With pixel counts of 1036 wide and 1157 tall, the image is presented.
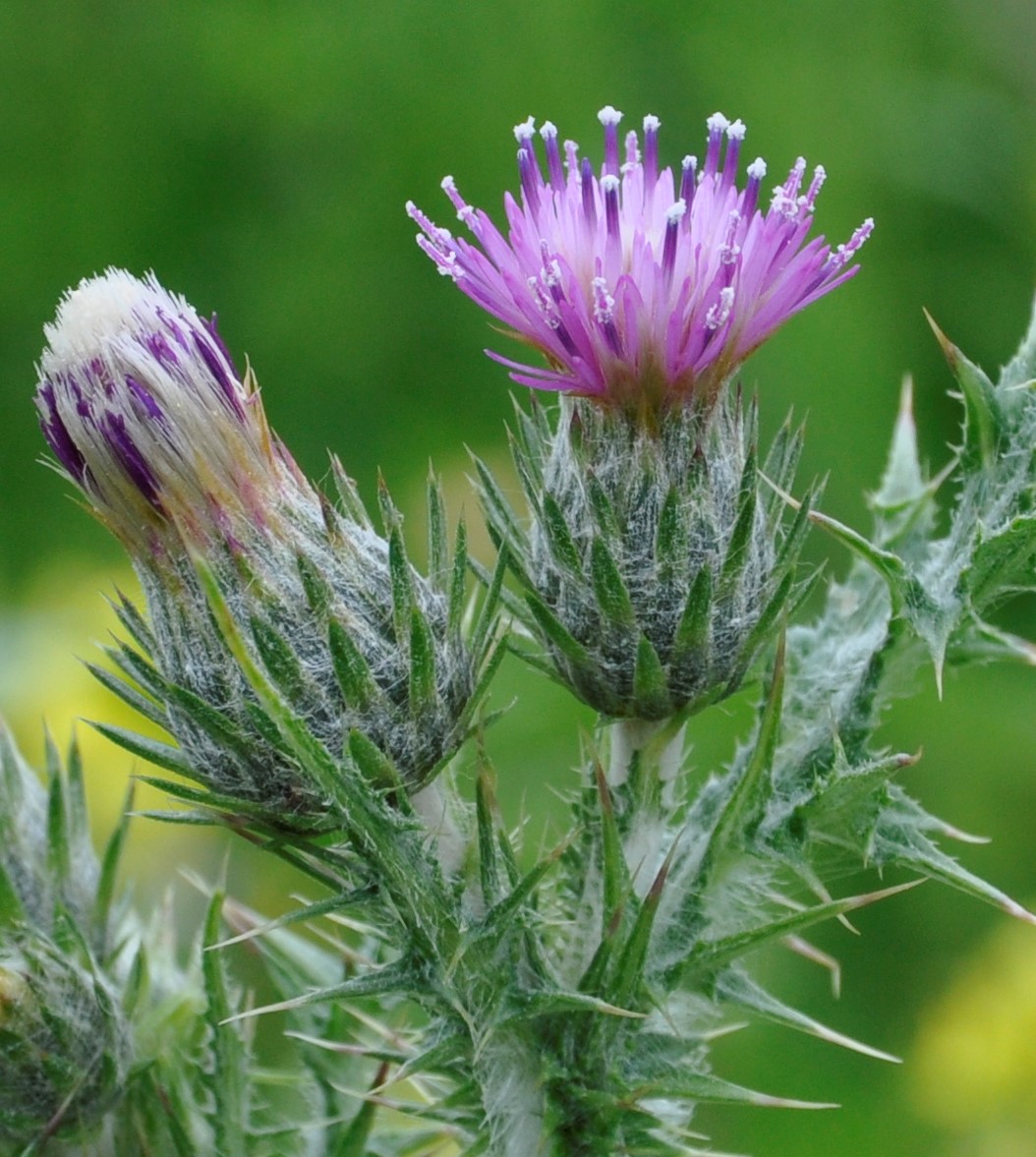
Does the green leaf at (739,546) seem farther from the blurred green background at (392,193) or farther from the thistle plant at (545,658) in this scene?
the blurred green background at (392,193)

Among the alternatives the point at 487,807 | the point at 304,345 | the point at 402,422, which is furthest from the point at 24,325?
the point at 487,807

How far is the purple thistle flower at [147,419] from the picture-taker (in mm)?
2115

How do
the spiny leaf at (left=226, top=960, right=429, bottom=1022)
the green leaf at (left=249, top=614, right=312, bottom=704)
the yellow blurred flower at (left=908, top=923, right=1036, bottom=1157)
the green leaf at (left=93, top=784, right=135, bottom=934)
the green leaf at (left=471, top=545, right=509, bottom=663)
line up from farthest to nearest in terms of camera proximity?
the yellow blurred flower at (left=908, top=923, right=1036, bottom=1157), the green leaf at (left=93, top=784, right=135, bottom=934), the green leaf at (left=471, top=545, right=509, bottom=663), the green leaf at (left=249, top=614, right=312, bottom=704), the spiny leaf at (left=226, top=960, right=429, bottom=1022)

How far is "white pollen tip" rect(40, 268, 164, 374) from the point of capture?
213cm

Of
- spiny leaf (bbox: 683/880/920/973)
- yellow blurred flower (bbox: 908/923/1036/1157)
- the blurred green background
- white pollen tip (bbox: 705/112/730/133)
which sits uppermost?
the blurred green background

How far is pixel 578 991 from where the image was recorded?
2217mm

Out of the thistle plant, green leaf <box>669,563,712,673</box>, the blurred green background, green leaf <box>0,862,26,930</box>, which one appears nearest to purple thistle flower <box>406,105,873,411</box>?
the thistle plant

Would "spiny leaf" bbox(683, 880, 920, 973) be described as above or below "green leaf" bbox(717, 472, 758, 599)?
below

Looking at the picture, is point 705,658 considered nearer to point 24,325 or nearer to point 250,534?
point 250,534

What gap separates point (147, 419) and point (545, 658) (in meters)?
0.79

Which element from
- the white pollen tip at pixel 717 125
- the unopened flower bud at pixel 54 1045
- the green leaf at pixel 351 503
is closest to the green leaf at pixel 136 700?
the green leaf at pixel 351 503

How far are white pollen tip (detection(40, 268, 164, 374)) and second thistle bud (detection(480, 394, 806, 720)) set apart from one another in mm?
659

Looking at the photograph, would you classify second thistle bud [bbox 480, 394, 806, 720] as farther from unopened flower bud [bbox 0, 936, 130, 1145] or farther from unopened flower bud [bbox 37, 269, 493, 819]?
unopened flower bud [bbox 0, 936, 130, 1145]

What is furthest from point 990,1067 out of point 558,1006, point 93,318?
point 93,318
